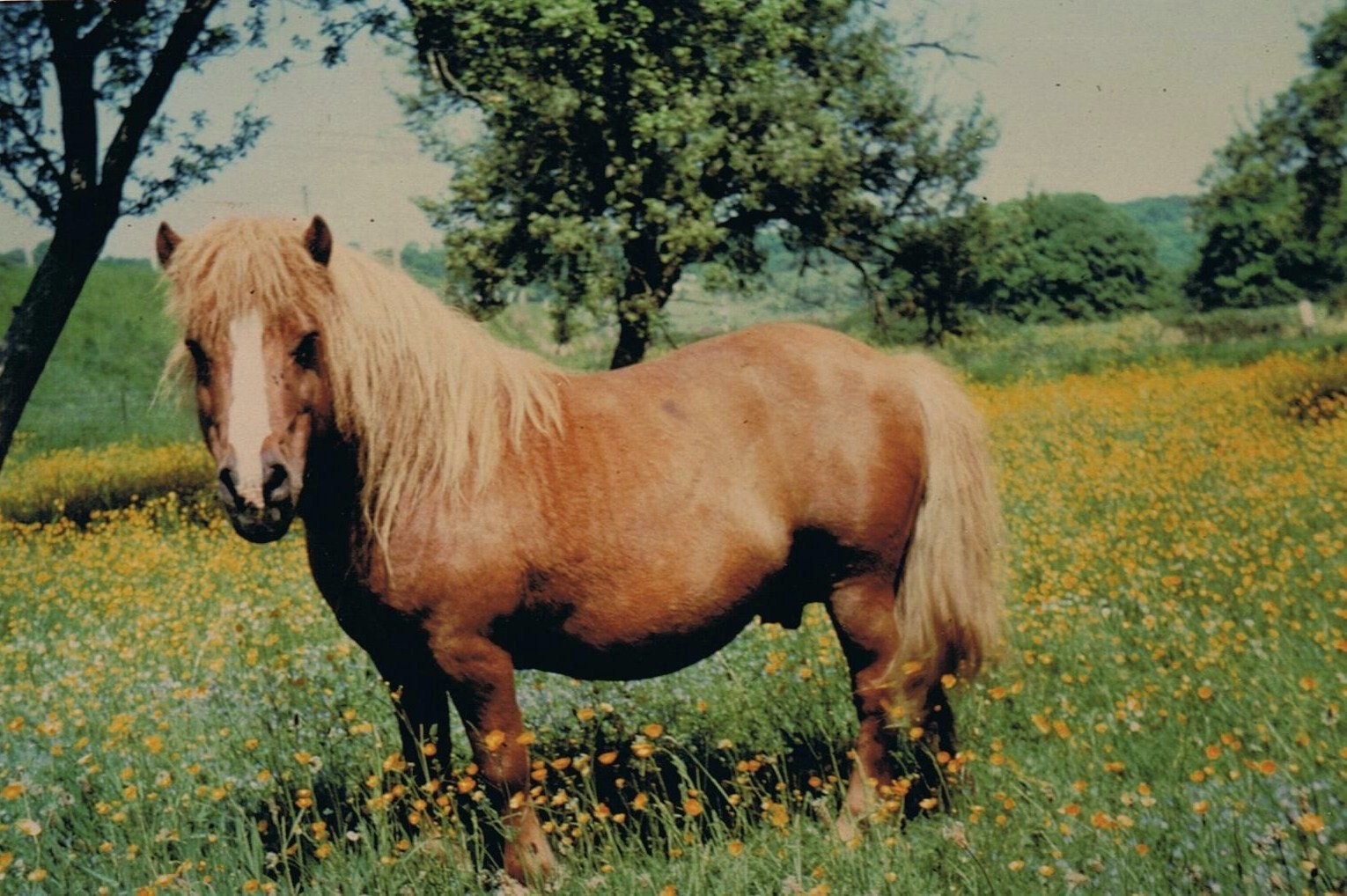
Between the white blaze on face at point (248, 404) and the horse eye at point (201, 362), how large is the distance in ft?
0.39

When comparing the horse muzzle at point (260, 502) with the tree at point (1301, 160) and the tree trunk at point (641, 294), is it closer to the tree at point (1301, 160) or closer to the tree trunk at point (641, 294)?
the tree trunk at point (641, 294)

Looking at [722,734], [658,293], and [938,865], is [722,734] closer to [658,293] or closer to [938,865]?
[938,865]

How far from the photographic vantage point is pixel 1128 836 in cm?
263

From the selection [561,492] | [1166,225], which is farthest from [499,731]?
[1166,225]

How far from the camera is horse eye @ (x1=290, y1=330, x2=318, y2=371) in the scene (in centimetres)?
275

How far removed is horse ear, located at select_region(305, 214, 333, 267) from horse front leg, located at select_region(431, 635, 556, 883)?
48.8 inches

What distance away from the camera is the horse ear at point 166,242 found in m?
2.87

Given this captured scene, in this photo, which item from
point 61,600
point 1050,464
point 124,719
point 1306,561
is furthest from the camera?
point 1050,464


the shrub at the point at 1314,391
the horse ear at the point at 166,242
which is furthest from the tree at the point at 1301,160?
the horse ear at the point at 166,242

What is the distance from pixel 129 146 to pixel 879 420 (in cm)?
878

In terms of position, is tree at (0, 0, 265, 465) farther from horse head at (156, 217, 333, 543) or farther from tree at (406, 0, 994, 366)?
horse head at (156, 217, 333, 543)

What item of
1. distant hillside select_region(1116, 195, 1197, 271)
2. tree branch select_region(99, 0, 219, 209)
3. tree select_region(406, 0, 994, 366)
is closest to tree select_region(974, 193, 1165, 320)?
distant hillside select_region(1116, 195, 1197, 271)

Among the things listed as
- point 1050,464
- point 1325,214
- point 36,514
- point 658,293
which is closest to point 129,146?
point 36,514

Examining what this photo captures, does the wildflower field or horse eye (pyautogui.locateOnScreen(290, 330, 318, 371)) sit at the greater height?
horse eye (pyautogui.locateOnScreen(290, 330, 318, 371))
